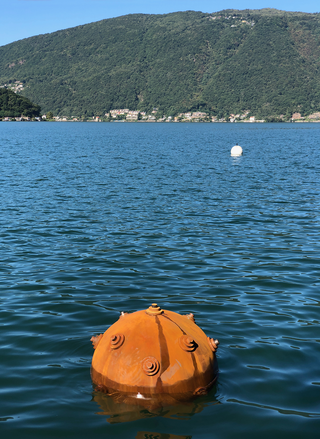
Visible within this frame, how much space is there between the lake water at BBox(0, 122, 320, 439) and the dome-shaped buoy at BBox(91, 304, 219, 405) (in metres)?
0.26

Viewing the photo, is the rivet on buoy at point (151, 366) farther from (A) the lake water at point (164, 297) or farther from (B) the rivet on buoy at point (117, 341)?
(A) the lake water at point (164, 297)

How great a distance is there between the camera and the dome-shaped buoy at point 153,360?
5012mm

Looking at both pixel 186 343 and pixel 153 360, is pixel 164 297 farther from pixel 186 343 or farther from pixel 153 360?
pixel 153 360

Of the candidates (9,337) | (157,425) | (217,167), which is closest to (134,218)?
Answer: (9,337)

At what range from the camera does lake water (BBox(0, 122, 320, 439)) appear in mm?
5207

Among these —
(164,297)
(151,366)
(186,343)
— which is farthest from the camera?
(164,297)

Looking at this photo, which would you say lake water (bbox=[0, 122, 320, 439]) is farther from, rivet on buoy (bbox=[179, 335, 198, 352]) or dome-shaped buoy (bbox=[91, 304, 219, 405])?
rivet on buoy (bbox=[179, 335, 198, 352])

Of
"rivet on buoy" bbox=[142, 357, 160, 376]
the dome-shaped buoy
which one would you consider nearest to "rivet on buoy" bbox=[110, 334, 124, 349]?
the dome-shaped buoy

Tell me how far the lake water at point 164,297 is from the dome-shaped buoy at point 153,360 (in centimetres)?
26

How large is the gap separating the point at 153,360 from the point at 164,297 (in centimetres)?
425

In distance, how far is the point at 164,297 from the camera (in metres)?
9.20

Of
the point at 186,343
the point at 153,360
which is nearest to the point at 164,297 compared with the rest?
the point at 186,343

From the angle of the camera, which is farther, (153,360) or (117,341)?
(117,341)

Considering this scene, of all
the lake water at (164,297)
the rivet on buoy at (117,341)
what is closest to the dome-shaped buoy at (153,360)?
the rivet on buoy at (117,341)
